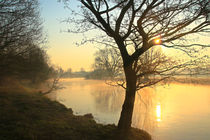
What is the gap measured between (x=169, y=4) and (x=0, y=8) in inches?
298

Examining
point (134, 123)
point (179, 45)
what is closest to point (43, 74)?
point (134, 123)

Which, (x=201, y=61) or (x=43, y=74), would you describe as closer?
(x=201, y=61)

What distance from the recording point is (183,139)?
9.73 meters

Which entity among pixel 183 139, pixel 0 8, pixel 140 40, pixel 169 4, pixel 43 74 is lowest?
pixel 183 139

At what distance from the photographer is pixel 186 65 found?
523 centimetres

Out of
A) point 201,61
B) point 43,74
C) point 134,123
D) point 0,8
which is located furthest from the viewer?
point 43,74

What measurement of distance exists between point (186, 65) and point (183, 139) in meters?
6.62

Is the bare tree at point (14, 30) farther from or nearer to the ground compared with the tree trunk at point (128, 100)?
farther from the ground

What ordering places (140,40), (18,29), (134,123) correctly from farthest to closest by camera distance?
(134,123), (18,29), (140,40)

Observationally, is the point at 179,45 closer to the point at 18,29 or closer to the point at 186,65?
the point at 186,65

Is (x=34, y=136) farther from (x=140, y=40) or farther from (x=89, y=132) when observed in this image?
(x=140, y=40)

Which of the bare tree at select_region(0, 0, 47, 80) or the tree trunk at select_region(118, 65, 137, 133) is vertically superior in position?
the bare tree at select_region(0, 0, 47, 80)

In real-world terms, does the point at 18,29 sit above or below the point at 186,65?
above

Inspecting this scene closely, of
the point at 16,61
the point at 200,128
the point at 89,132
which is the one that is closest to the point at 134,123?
the point at 200,128
